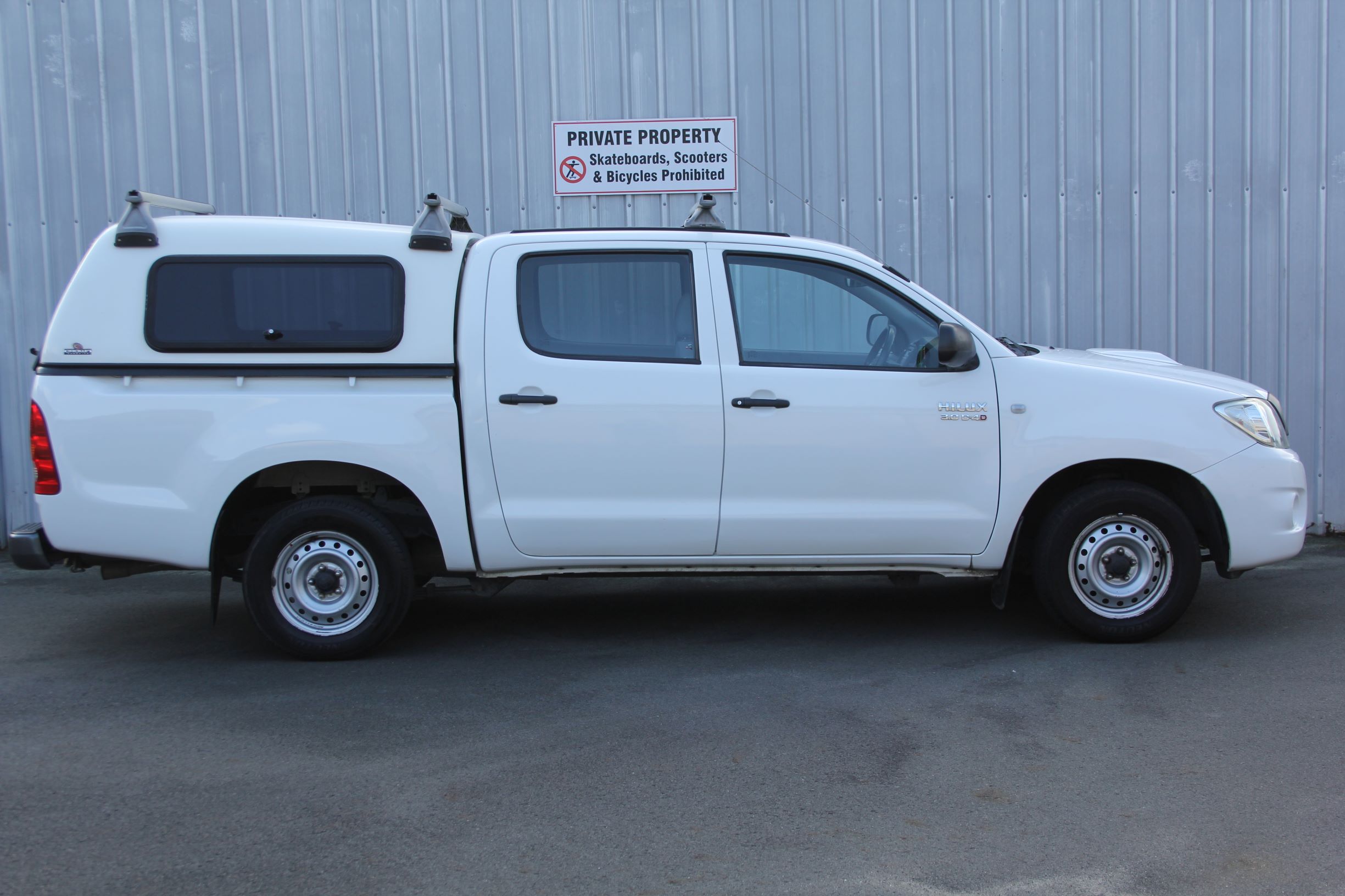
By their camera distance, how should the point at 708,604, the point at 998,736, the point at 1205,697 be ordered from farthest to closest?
the point at 708,604
the point at 1205,697
the point at 998,736

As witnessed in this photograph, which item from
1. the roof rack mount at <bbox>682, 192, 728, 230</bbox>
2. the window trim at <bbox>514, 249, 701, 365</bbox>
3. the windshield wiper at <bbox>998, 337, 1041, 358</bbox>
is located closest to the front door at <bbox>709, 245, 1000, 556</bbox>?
the window trim at <bbox>514, 249, 701, 365</bbox>

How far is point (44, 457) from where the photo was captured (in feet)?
17.4

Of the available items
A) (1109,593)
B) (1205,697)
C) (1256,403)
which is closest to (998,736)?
(1205,697)

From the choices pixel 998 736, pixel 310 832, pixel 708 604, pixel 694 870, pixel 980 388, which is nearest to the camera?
pixel 694 870

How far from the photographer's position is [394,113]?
872cm

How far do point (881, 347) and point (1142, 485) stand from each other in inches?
56.6

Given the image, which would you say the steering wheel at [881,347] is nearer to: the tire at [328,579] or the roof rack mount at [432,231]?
the roof rack mount at [432,231]

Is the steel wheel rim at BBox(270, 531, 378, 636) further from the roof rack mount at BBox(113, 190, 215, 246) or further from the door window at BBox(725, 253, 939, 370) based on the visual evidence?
the door window at BBox(725, 253, 939, 370)

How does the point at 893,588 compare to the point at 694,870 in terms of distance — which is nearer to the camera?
the point at 694,870

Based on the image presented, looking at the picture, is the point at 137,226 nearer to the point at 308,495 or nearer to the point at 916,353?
the point at 308,495

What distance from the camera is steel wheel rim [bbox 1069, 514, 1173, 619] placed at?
5504 millimetres

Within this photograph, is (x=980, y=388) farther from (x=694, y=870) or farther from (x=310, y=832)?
(x=310, y=832)

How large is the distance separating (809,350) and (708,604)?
193 centimetres

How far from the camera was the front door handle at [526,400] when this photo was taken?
5.32 meters
